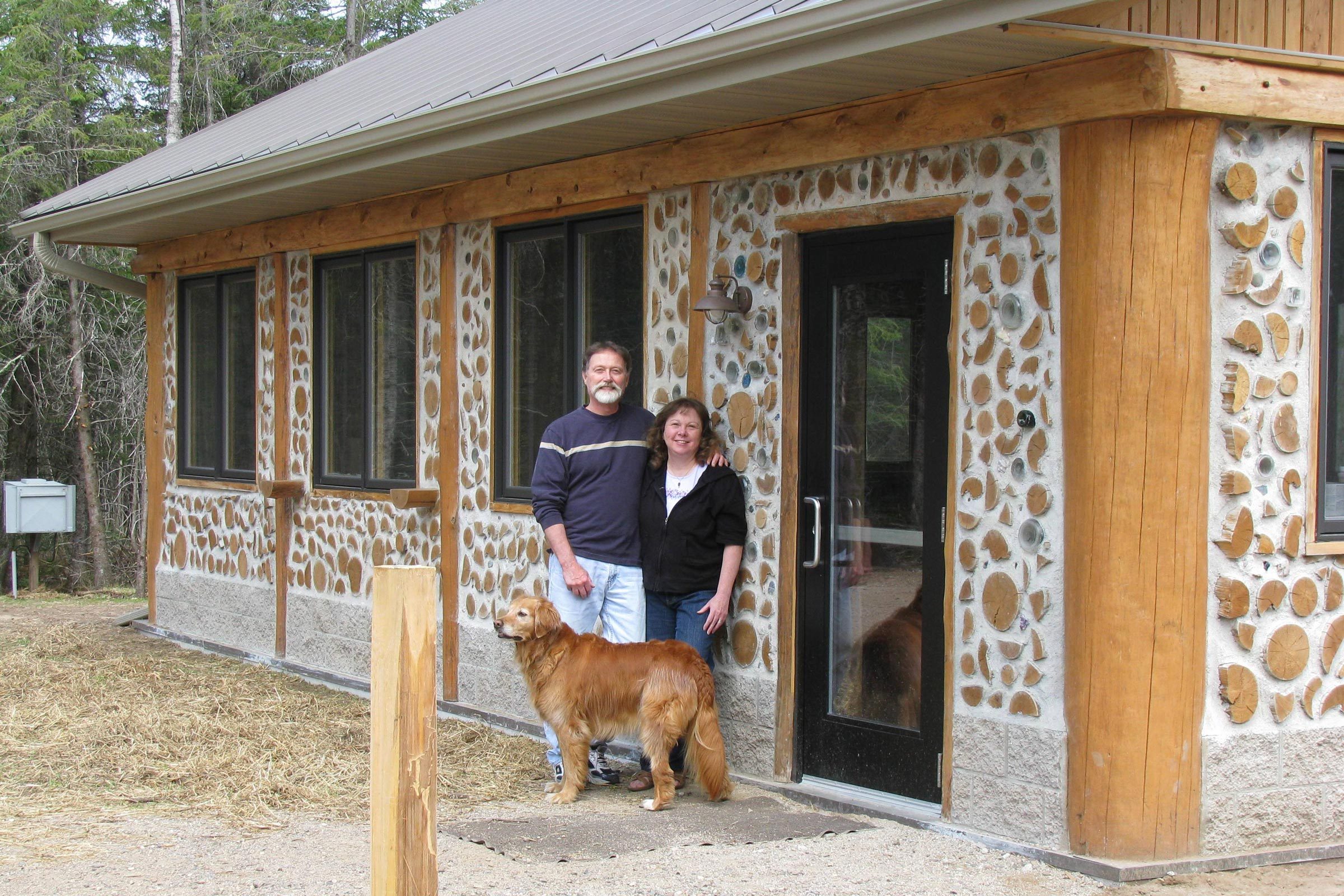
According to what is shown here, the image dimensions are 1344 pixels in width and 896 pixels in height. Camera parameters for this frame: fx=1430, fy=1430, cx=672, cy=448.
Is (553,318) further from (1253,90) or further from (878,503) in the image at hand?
(1253,90)

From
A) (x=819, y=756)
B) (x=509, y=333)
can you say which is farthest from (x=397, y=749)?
(x=509, y=333)

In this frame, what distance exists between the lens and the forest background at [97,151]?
17.0m

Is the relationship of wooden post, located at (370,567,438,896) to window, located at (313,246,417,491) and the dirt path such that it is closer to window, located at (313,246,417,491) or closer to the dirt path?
the dirt path

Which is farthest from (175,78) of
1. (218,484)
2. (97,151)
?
(218,484)

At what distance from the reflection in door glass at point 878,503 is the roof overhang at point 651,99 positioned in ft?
3.01

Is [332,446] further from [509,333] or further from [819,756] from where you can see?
[819,756]

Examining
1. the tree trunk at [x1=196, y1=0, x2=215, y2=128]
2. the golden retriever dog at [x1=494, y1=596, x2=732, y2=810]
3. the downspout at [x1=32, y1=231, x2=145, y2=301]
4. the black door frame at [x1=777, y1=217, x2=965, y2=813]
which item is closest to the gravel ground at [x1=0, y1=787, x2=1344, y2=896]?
the black door frame at [x1=777, y1=217, x2=965, y2=813]

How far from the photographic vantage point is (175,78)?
1853 cm

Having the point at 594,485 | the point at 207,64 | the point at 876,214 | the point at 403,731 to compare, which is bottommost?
the point at 403,731

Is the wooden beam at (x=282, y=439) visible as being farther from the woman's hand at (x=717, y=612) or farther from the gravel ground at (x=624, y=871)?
the woman's hand at (x=717, y=612)

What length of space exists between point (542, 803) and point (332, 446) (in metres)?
3.93

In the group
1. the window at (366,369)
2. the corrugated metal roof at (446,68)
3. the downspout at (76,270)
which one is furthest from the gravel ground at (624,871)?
the downspout at (76,270)

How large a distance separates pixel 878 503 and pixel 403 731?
2.95 meters

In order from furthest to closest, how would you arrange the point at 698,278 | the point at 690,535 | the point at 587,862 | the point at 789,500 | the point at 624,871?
the point at 698,278 → the point at 690,535 → the point at 789,500 → the point at 587,862 → the point at 624,871
